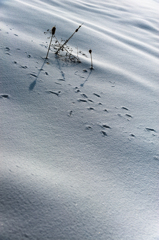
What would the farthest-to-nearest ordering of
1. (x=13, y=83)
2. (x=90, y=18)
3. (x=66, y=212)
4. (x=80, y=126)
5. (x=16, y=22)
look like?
(x=90, y=18) < (x=16, y=22) < (x=13, y=83) < (x=80, y=126) < (x=66, y=212)

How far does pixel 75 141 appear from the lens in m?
1.01

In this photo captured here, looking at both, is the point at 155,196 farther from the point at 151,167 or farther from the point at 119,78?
the point at 119,78

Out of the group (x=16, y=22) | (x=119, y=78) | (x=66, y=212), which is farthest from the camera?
(x=16, y=22)

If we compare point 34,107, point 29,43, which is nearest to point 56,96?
point 34,107

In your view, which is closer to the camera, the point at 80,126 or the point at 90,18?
the point at 80,126

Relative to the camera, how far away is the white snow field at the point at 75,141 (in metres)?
0.68

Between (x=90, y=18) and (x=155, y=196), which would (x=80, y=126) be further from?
(x=90, y=18)

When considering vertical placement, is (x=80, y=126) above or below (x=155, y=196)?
above

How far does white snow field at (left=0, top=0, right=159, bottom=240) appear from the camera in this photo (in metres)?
0.68

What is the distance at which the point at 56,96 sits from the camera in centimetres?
129

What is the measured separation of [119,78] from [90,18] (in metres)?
1.94

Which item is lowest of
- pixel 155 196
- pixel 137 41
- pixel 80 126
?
pixel 155 196

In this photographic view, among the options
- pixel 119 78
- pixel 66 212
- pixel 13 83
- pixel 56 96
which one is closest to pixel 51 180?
pixel 66 212

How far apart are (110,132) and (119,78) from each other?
2.48 ft
